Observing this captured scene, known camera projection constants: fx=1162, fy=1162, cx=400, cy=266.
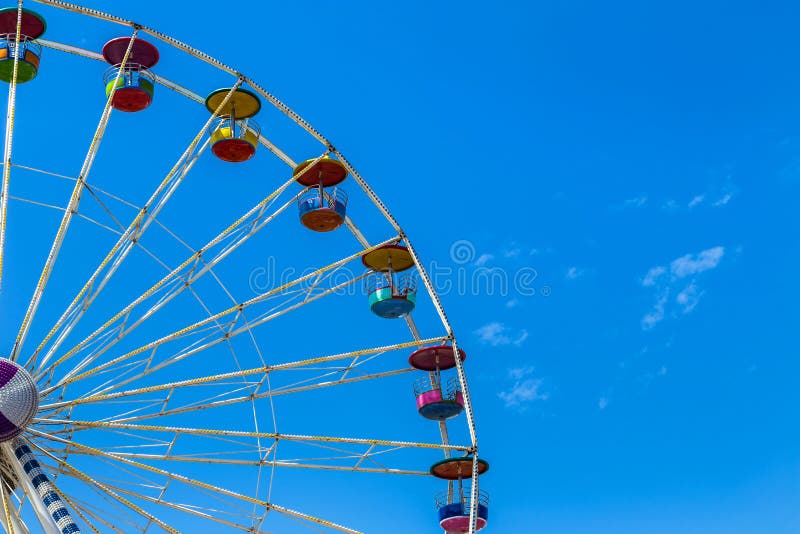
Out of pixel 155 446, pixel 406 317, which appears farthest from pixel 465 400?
pixel 155 446

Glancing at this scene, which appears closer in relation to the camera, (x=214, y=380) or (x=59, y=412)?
→ (x=59, y=412)

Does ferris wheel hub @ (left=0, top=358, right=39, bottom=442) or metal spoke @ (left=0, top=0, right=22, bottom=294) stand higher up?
metal spoke @ (left=0, top=0, right=22, bottom=294)

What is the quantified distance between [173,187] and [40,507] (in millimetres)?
6488

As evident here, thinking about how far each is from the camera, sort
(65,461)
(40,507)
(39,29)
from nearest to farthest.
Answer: (40,507), (65,461), (39,29)

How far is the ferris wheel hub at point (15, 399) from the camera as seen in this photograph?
17.9 m

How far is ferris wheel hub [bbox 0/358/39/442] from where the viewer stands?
58.7ft

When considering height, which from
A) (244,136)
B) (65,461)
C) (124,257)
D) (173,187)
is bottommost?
(65,461)

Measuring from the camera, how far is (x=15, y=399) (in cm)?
1808

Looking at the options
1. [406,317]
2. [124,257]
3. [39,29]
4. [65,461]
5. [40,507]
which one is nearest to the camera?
[40,507]

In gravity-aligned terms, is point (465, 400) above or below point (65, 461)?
above

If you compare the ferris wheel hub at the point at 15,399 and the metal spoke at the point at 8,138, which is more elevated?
the metal spoke at the point at 8,138

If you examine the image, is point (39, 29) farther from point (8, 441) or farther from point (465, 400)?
point (465, 400)

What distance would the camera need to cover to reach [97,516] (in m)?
18.9

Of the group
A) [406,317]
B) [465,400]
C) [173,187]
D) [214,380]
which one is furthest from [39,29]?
[465,400]
